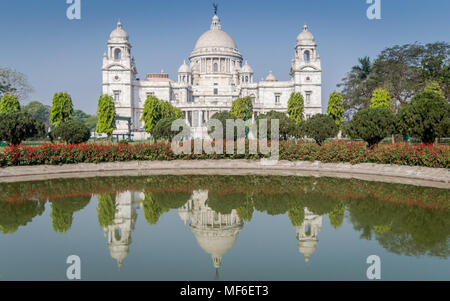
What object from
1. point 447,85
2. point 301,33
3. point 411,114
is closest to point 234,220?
point 411,114

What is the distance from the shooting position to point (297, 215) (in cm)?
1089

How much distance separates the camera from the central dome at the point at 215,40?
7006 centimetres

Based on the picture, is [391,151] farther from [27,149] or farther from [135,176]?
[27,149]

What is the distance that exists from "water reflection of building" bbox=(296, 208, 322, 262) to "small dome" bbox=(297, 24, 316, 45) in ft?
160

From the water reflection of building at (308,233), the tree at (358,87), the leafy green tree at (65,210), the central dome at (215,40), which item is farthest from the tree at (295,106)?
the water reflection of building at (308,233)

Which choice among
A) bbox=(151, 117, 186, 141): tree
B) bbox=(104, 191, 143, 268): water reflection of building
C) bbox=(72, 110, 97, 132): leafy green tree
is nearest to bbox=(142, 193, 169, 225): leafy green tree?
bbox=(104, 191, 143, 268): water reflection of building

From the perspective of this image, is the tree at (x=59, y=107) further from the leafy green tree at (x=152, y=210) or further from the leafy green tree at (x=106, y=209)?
the leafy green tree at (x=152, y=210)

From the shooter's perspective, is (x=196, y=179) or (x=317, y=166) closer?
(x=196, y=179)

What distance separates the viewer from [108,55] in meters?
56.6

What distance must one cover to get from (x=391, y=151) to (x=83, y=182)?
14.9 meters

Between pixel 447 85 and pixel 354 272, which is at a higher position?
pixel 447 85

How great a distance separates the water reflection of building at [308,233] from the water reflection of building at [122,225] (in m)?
3.60

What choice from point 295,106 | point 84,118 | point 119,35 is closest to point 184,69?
point 119,35

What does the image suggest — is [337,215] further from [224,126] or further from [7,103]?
[7,103]
